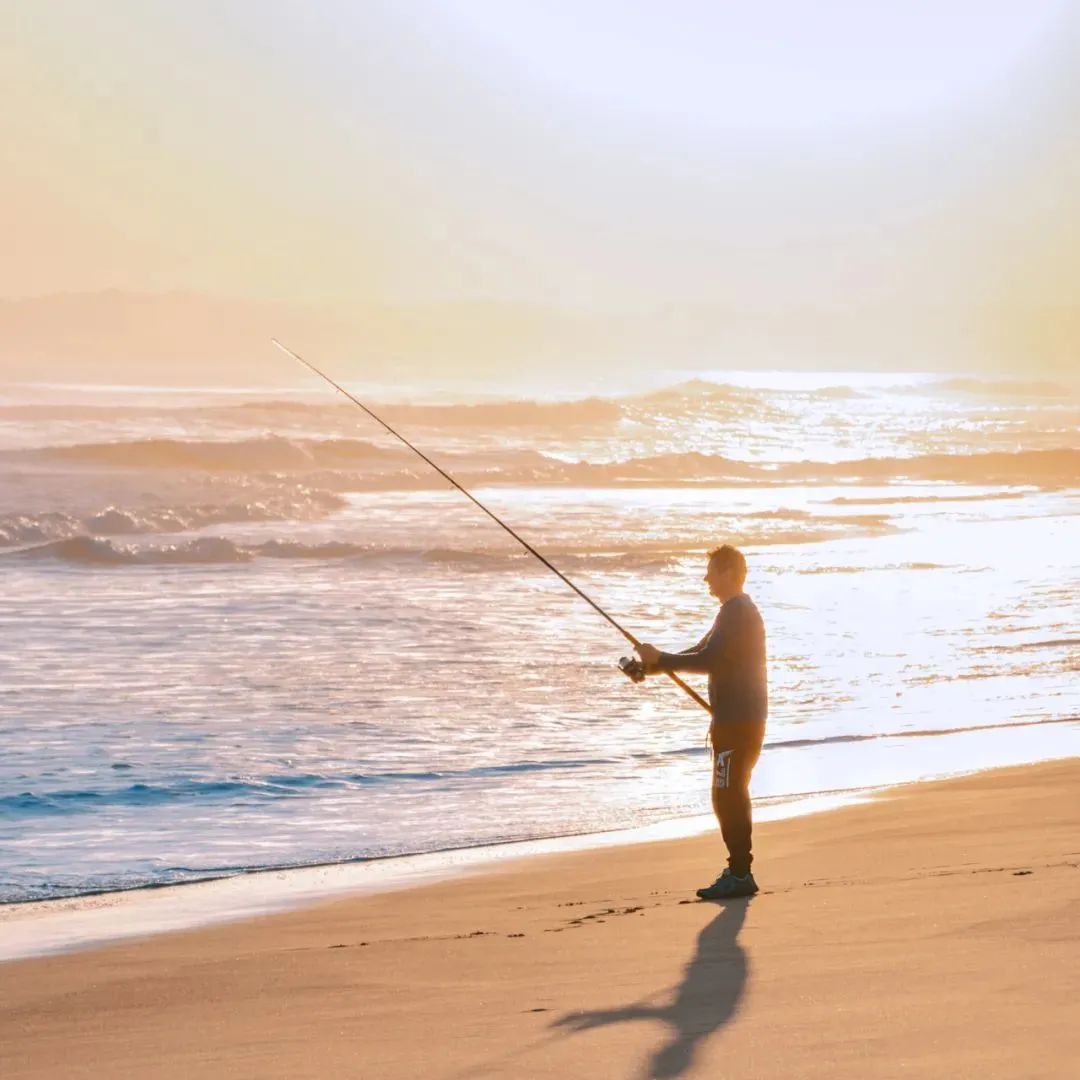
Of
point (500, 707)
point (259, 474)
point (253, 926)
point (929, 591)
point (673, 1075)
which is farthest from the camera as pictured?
point (259, 474)

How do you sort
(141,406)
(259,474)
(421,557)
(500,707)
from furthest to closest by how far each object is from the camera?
(141,406) → (259,474) → (421,557) → (500,707)

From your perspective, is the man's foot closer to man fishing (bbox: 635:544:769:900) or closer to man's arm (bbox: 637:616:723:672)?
man fishing (bbox: 635:544:769:900)

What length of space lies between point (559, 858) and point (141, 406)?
52.2m

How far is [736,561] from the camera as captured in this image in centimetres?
546

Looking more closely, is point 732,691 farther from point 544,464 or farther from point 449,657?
point 544,464

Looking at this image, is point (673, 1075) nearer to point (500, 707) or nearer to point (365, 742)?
point (365, 742)

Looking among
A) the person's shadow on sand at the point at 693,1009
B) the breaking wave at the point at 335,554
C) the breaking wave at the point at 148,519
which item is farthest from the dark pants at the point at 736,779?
the breaking wave at the point at 148,519

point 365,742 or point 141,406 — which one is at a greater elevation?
point 141,406

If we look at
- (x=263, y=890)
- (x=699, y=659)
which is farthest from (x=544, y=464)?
(x=699, y=659)

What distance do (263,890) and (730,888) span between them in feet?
6.08

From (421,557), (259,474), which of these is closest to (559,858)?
(421,557)

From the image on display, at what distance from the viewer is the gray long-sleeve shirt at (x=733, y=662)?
5367 mm

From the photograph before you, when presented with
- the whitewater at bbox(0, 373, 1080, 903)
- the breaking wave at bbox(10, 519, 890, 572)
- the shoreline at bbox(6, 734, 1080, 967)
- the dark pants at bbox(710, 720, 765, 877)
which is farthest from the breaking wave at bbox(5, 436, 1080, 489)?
the dark pants at bbox(710, 720, 765, 877)

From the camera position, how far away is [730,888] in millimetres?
5289
